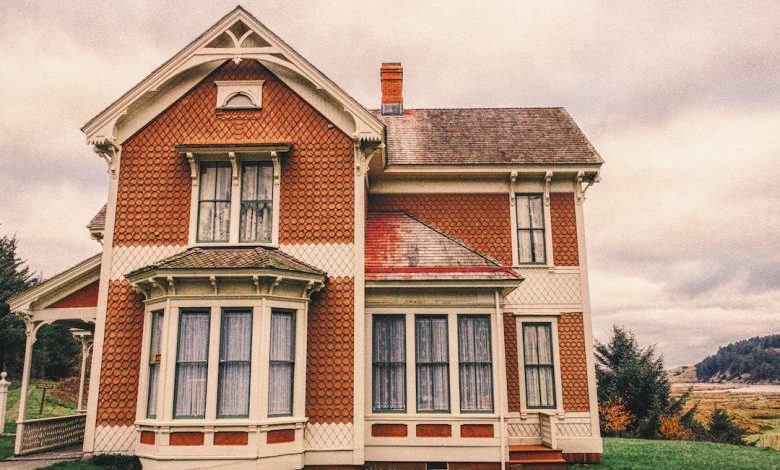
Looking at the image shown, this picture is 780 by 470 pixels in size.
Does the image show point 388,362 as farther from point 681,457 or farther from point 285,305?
point 681,457

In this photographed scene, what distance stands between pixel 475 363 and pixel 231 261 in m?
6.00

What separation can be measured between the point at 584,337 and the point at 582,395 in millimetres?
1525

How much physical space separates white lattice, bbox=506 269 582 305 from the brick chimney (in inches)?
290

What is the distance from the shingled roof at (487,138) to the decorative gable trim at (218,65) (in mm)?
2632

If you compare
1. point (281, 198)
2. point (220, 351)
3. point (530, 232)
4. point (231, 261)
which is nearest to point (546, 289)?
point (530, 232)

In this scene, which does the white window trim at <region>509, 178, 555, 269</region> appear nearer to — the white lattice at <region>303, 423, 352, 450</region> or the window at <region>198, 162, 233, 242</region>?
the white lattice at <region>303, 423, 352, 450</region>

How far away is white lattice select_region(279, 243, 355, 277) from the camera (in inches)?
520

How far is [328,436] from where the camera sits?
40.9ft

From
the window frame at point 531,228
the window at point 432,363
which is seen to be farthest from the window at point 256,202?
the window frame at point 531,228

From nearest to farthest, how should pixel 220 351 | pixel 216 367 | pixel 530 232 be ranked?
1. pixel 216 367
2. pixel 220 351
3. pixel 530 232

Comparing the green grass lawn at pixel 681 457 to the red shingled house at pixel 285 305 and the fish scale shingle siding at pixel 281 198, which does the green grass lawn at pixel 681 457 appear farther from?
the fish scale shingle siding at pixel 281 198

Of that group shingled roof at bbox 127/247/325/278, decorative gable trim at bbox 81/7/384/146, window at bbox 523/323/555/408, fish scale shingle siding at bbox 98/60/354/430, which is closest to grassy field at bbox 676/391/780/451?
window at bbox 523/323/555/408

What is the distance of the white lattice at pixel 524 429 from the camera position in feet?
48.6

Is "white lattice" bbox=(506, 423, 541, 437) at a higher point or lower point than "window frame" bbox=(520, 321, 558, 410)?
lower
